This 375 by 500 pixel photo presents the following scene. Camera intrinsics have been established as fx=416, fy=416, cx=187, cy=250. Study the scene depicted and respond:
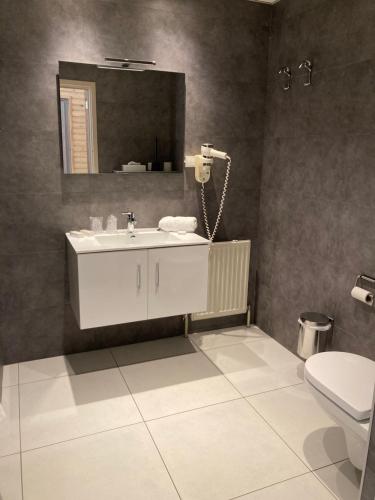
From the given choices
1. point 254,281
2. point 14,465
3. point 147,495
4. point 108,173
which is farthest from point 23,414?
point 254,281

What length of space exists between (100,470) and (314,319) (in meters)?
1.49

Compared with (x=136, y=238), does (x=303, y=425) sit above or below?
below

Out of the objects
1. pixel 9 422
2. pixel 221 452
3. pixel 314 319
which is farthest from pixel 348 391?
pixel 9 422

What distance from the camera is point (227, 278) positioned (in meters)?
3.21

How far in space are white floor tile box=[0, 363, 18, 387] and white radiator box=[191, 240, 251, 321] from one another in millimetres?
1295

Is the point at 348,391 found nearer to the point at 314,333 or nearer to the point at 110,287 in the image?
the point at 314,333

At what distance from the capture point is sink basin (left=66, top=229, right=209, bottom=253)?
247 centimetres

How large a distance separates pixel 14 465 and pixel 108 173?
5.73ft

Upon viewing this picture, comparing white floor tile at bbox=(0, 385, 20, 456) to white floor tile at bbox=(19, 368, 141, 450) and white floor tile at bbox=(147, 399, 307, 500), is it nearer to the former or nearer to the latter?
white floor tile at bbox=(19, 368, 141, 450)

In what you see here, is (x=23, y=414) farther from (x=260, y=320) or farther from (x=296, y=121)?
(x=296, y=121)

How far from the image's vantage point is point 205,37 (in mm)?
2812

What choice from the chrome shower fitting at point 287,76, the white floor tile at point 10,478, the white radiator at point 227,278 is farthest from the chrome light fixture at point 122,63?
the white floor tile at point 10,478

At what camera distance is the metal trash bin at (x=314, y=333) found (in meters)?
2.57

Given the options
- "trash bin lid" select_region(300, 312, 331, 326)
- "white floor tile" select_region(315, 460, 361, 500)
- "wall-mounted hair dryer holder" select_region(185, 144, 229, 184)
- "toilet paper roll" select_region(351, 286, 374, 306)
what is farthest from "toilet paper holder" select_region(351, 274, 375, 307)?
"wall-mounted hair dryer holder" select_region(185, 144, 229, 184)
